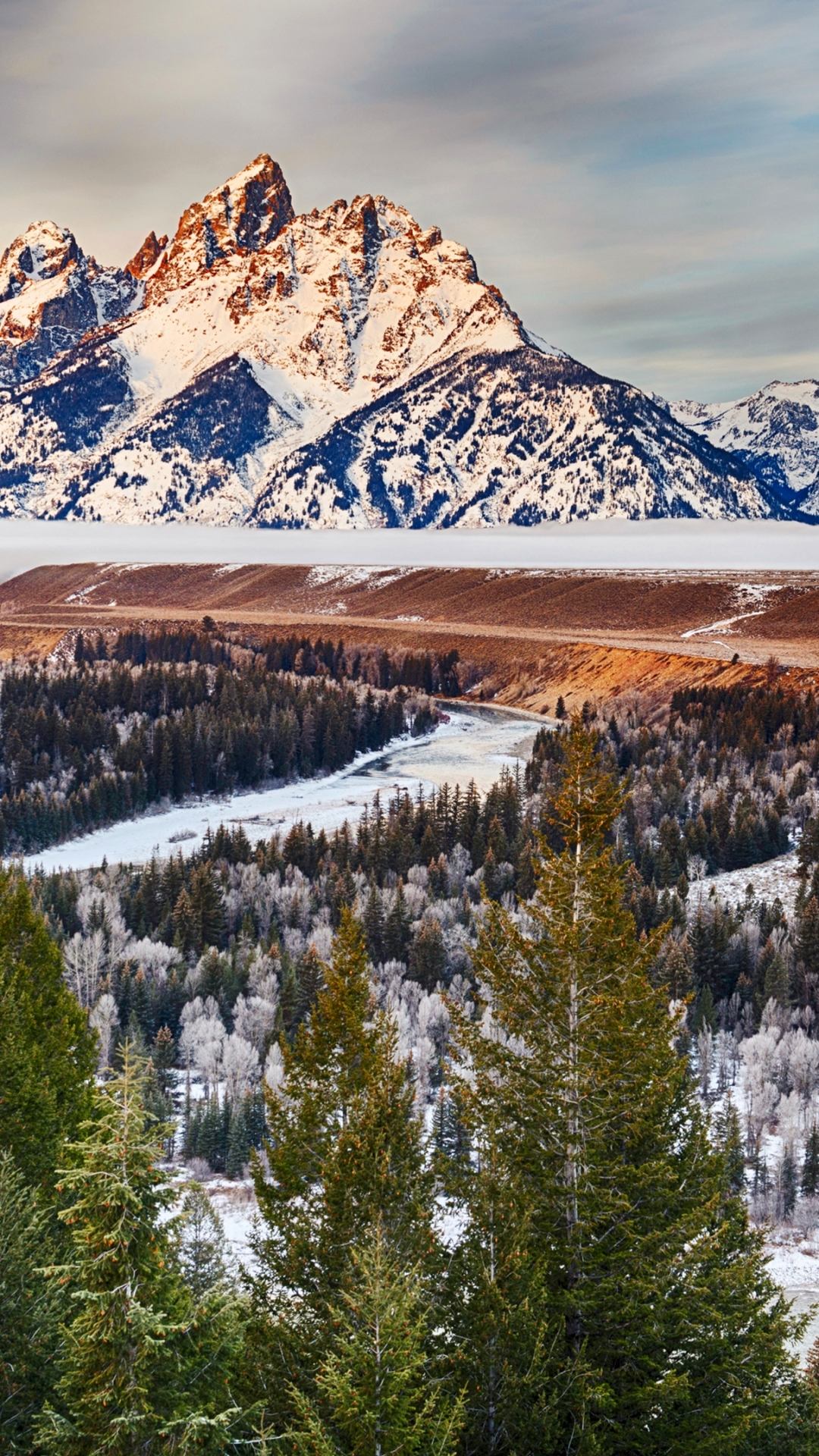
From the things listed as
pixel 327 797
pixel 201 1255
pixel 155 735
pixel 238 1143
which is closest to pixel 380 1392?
pixel 201 1255

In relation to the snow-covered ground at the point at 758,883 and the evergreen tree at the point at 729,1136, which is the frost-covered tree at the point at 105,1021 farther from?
the snow-covered ground at the point at 758,883

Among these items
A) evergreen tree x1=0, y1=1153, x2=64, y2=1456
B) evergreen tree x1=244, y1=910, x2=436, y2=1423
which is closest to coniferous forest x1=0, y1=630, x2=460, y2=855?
evergreen tree x1=244, y1=910, x2=436, y2=1423

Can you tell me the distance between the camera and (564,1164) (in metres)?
18.6

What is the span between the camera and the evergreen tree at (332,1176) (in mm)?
16438

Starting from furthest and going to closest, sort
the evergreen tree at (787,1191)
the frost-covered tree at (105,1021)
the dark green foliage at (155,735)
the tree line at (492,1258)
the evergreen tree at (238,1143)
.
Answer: the dark green foliage at (155,735), the frost-covered tree at (105,1021), the evergreen tree at (238,1143), the evergreen tree at (787,1191), the tree line at (492,1258)

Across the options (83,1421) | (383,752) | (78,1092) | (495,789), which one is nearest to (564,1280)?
(83,1421)

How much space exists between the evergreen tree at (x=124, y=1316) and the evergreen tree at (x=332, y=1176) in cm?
338

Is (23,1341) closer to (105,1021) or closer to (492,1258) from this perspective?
(492,1258)

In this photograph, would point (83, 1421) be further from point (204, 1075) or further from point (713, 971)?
point (713, 971)

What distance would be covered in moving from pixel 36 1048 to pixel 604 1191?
1613 centimetres

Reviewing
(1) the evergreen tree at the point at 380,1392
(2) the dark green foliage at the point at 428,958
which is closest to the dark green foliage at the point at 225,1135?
(2) the dark green foliage at the point at 428,958

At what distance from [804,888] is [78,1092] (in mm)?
68524

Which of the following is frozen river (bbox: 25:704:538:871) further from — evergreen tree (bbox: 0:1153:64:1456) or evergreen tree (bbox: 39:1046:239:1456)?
evergreen tree (bbox: 39:1046:239:1456)

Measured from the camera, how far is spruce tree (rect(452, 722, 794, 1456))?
1712cm
